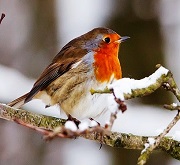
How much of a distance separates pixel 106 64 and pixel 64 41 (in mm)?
2477

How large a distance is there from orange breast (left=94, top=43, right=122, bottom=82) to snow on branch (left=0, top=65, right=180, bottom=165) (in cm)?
69

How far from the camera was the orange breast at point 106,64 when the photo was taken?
11.6 ft

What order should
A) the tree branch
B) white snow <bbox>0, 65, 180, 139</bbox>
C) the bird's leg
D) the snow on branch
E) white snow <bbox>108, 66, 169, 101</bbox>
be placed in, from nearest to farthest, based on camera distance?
the snow on branch
white snow <bbox>108, 66, 169, 101</bbox>
the tree branch
the bird's leg
white snow <bbox>0, 65, 180, 139</bbox>

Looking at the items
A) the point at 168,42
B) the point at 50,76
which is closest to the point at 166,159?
the point at 168,42

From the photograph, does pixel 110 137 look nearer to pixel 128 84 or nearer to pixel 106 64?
pixel 128 84

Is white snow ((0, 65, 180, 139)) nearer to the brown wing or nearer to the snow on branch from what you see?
the brown wing

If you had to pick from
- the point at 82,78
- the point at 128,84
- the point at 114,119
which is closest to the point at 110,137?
the point at 128,84

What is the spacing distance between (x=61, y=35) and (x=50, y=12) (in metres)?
0.28

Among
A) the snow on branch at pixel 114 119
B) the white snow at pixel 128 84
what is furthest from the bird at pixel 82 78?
the white snow at pixel 128 84

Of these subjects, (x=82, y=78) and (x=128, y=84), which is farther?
(x=82, y=78)

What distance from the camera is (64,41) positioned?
19.9 feet

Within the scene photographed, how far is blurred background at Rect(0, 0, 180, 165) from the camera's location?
500 cm

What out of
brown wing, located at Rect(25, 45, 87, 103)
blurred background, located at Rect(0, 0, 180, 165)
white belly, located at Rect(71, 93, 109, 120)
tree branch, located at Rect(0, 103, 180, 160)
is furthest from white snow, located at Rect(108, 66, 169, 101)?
blurred background, located at Rect(0, 0, 180, 165)

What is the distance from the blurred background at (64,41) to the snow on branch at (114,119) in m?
2.15
